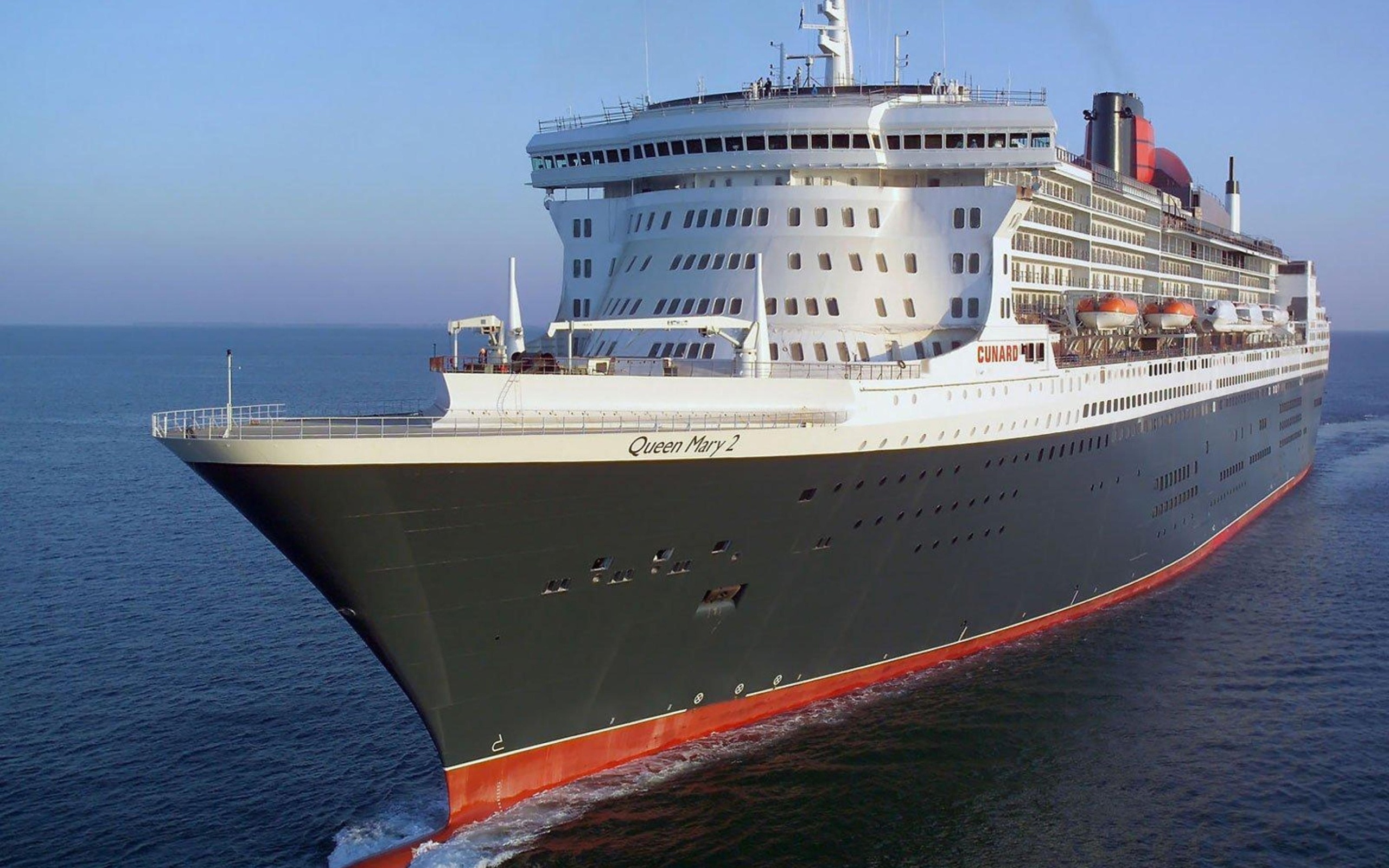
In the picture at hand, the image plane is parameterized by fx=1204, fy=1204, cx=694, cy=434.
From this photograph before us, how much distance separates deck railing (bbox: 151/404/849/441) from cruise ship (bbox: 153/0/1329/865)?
0.26 ft

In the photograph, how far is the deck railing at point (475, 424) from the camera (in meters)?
16.7

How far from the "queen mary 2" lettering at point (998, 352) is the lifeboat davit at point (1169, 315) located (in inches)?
420

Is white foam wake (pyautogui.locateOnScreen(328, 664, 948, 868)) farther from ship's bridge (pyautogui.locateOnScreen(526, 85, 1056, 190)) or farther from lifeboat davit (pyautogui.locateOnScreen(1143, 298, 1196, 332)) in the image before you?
lifeboat davit (pyautogui.locateOnScreen(1143, 298, 1196, 332))

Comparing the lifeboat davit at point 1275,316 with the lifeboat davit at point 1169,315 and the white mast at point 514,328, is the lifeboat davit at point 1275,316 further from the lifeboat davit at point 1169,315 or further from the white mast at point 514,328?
the white mast at point 514,328

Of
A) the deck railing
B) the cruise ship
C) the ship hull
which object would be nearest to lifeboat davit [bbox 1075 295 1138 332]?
the cruise ship

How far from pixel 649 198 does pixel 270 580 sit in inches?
694

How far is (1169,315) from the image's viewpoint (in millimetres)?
33812

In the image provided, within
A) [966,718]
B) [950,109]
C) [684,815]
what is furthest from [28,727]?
[950,109]

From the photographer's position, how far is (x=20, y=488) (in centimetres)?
5081

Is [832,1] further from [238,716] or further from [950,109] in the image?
[238,716]

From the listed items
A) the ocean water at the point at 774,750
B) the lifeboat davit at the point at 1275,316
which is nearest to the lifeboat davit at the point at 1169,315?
the ocean water at the point at 774,750

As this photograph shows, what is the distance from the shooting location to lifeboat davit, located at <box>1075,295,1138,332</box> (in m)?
29.5

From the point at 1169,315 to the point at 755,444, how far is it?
19377 mm

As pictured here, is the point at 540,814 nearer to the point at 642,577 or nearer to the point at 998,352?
the point at 642,577
